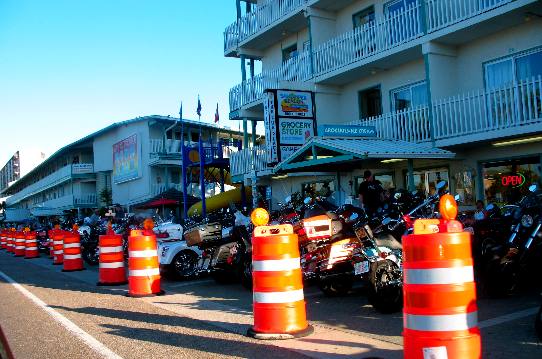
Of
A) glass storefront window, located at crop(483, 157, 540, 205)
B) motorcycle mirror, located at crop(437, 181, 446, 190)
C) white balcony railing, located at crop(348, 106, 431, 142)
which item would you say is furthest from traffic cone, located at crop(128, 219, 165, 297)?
glass storefront window, located at crop(483, 157, 540, 205)

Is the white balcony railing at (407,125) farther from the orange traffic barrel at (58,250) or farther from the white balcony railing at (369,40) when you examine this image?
the orange traffic barrel at (58,250)

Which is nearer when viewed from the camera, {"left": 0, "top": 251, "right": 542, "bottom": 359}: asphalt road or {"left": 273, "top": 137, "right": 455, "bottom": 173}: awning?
{"left": 0, "top": 251, "right": 542, "bottom": 359}: asphalt road

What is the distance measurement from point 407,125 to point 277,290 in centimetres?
1089

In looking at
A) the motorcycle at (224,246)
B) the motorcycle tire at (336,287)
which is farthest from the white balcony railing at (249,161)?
the motorcycle tire at (336,287)

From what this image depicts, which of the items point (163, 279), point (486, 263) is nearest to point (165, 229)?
point (163, 279)

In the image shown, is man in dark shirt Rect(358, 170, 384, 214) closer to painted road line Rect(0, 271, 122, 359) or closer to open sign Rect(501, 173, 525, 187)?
open sign Rect(501, 173, 525, 187)

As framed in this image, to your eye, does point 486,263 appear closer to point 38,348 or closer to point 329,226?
point 329,226

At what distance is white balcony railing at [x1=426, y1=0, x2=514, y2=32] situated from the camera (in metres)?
13.9

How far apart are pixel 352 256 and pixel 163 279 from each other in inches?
258

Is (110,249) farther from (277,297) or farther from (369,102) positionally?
(369,102)

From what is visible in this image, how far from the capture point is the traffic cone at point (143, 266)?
10.1 metres

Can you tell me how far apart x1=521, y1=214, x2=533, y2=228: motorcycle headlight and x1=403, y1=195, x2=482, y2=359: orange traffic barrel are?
165 inches

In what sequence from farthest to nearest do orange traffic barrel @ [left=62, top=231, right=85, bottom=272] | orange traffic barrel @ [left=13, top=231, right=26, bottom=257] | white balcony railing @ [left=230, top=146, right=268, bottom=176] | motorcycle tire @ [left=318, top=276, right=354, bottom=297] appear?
orange traffic barrel @ [left=13, top=231, right=26, bottom=257]
white balcony railing @ [left=230, top=146, right=268, bottom=176]
orange traffic barrel @ [left=62, top=231, right=85, bottom=272]
motorcycle tire @ [left=318, top=276, right=354, bottom=297]

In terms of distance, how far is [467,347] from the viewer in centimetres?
395
